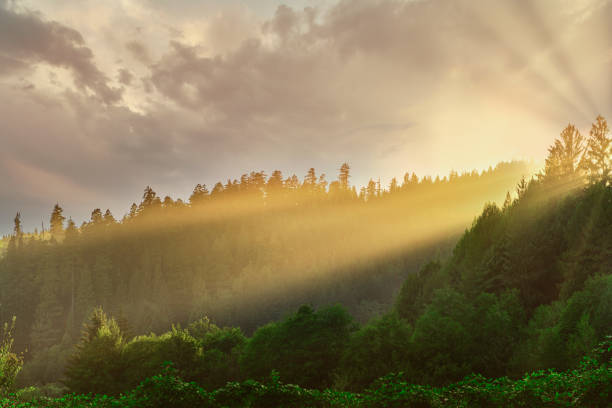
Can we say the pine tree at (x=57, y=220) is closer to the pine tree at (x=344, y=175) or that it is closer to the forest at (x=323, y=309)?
the forest at (x=323, y=309)

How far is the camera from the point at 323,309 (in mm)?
35938

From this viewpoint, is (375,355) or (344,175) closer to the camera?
(375,355)

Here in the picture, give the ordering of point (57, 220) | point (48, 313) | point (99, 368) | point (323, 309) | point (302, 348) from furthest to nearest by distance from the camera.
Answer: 1. point (57, 220)
2. point (48, 313)
3. point (99, 368)
4. point (323, 309)
5. point (302, 348)

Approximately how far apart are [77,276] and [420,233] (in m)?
140

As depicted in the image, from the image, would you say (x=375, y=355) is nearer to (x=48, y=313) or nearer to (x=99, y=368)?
(x=99, y=368)

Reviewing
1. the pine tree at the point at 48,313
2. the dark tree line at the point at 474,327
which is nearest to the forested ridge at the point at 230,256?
the pine tree at the point at 48,313

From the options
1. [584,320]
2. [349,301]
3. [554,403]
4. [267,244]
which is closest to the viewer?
[554,403]

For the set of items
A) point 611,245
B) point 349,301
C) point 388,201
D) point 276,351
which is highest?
point 388,201

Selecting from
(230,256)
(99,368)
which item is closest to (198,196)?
(230,256)

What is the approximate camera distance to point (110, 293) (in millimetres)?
123250

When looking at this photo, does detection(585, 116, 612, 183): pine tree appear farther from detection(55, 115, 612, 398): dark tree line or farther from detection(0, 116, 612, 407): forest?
detection(55, 115, 612, 398): dark tree line

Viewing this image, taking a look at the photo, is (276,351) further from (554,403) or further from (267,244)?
(267,244)

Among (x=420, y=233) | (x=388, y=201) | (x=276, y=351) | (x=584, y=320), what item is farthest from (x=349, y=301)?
(x=584, y=320)

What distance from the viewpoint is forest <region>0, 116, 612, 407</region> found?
1415cm
